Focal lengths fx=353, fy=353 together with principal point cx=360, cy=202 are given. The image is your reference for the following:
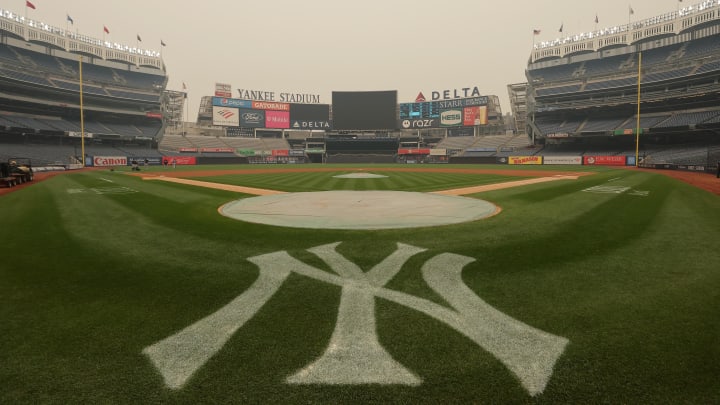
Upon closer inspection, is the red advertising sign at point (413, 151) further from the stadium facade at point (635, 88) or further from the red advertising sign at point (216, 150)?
the red advertising sign at point (216, 150)

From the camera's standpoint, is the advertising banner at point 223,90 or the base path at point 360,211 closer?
the base path at point 360,211

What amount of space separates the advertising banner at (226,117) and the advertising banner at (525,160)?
64.0 meters

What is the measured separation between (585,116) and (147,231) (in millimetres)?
74766

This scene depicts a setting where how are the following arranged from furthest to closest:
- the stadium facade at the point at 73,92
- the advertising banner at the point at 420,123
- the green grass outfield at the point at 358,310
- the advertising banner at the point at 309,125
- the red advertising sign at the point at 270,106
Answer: the advertising banner at the point at 309,125 → the red advertising sign at the point at 270,106 → the advertising banner at the point at 420,123 → the stadium facade at the point at 73,92 → the green grass outfield at the point at 358,310

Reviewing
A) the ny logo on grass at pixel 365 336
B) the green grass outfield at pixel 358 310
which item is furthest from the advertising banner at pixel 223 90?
the ny logo on grass at pixel 365 336

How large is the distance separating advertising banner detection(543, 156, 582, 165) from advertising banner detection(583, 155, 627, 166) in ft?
3.16

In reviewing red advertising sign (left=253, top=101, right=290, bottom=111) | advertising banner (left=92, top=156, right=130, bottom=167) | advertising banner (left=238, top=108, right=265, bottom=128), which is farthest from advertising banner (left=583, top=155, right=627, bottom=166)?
advertising banner (left=92, top=156, right=130, bottom=167)

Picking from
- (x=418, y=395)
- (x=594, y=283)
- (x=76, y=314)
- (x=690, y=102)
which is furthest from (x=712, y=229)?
(x=690, y=102)

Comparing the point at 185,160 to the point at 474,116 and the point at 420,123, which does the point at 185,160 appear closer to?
the point at 420,123

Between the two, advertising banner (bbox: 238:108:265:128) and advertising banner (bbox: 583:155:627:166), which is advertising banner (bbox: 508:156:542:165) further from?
advertising banner (bbox: 238:108:265:128)

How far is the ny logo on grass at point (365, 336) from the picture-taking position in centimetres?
289

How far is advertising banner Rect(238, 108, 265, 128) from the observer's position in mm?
88750

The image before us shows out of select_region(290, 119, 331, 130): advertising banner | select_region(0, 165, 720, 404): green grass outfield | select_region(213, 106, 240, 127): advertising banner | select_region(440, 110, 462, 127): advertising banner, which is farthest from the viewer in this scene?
select_region(290, 119, 331, 130): advertising banner

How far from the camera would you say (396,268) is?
5555 millimetres
